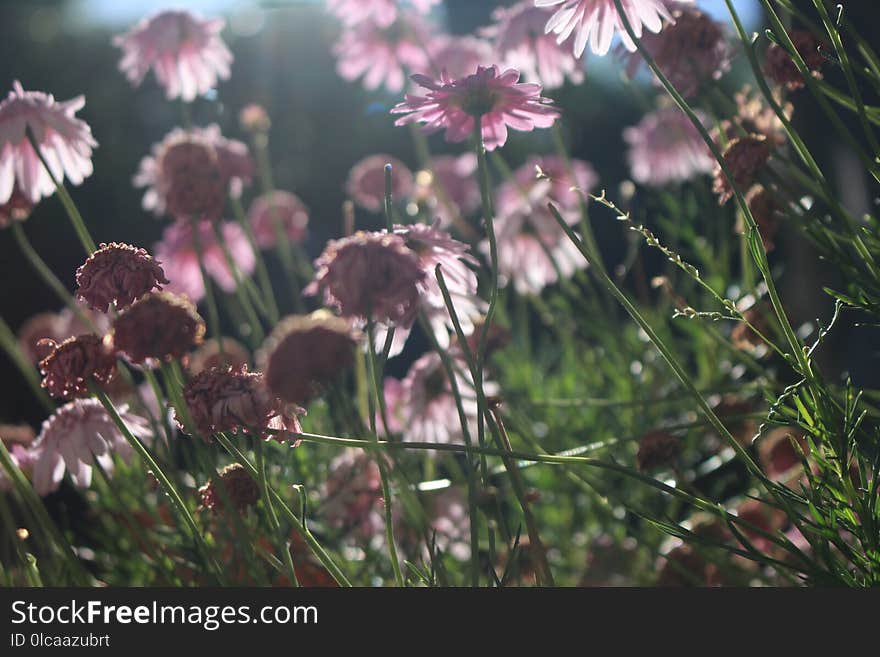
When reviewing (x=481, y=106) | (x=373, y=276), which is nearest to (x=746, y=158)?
(x=481, y=106)

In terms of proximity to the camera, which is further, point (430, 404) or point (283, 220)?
point (283, 220)

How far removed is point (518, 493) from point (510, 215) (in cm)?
64

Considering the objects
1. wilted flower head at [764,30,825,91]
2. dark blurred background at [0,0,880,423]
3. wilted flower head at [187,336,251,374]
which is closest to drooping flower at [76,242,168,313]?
wilted flower head at [187,336,251,374]

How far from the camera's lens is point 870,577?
19.0 inches

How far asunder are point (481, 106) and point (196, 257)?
2.35ft

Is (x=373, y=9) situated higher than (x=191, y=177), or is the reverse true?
(x=373, y=9)

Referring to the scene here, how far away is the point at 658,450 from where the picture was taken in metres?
0.62

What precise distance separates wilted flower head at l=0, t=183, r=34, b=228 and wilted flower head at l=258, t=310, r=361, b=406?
393mm

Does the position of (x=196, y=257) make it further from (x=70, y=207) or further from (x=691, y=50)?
(x=691, y=50)

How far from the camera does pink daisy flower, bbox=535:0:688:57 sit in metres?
0.55

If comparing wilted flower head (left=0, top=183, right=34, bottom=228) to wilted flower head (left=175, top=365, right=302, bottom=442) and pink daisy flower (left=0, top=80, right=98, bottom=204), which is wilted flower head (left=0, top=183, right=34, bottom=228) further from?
wilted flower head (left=175, top=365, right=302, bottom=442)

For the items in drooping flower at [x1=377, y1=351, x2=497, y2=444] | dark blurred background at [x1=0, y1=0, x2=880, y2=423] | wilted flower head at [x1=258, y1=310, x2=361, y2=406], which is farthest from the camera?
dark blurred background at [x1=0, y1=0, x2=880, y2=423]

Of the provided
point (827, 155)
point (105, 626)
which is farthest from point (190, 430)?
point (827, 155)

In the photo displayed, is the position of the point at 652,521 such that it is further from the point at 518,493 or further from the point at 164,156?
the point at 164,156
